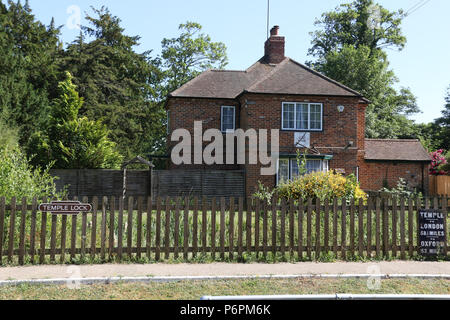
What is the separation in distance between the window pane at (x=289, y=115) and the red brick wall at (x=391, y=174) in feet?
21.2

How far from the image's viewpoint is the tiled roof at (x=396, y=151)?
26.1 m

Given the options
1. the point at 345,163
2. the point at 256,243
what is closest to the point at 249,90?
the point at 345,163

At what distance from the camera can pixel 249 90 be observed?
21688 mm

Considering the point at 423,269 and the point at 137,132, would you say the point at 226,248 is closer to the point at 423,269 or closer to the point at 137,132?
the point at 423,269

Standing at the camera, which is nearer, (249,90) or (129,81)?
(249,90)

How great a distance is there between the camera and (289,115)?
72.3 ft

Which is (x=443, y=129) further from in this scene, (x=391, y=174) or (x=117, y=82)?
(x=117, y=82)

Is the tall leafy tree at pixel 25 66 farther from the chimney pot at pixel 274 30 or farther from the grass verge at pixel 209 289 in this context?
the grass verge at pixel 209 289

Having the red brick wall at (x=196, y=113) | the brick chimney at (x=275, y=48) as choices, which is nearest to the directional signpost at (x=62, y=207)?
the red brick wall at (x=196, y=113)

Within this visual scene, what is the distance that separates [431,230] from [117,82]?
30311mm

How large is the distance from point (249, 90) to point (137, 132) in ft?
52.4

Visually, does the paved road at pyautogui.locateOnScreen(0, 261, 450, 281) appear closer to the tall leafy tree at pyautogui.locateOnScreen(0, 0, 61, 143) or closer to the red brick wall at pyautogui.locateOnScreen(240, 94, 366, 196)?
the red brick wall at pyautogui.locateOnScreen(240, 94, 366, 196)

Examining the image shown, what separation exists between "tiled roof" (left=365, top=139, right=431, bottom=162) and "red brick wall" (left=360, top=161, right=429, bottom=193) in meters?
0.36

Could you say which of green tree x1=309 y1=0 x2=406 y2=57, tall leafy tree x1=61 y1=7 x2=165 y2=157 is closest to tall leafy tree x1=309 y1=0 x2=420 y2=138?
green tree x1=309 y1=0 x2=406 y2=57
